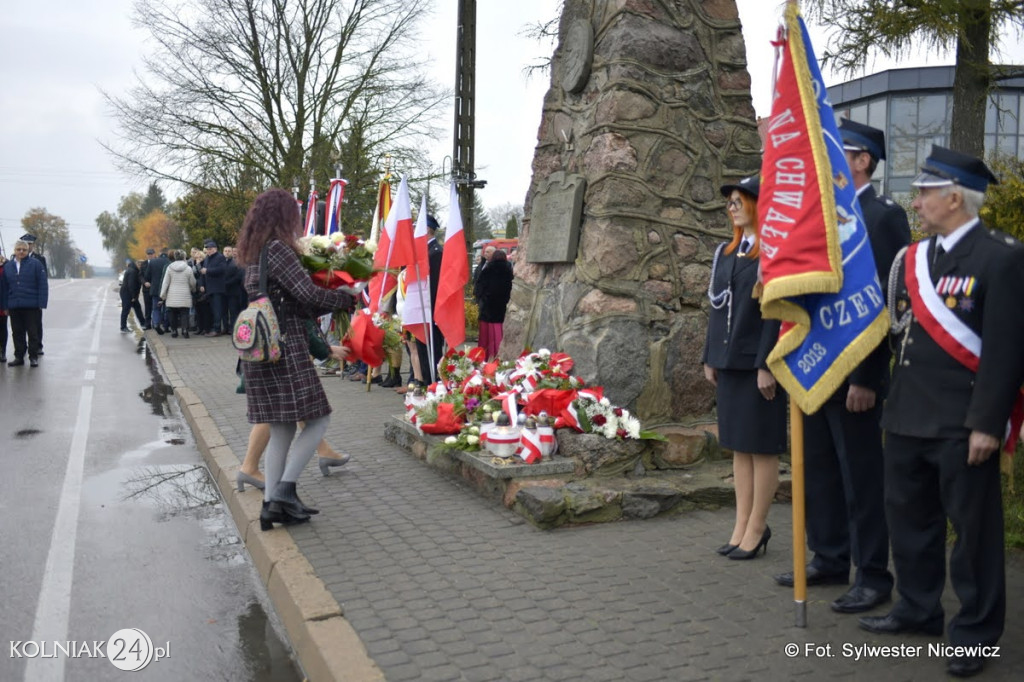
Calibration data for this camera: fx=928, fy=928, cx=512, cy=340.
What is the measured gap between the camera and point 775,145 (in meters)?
3.98

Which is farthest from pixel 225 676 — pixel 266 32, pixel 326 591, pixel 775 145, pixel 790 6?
pixel 266 32

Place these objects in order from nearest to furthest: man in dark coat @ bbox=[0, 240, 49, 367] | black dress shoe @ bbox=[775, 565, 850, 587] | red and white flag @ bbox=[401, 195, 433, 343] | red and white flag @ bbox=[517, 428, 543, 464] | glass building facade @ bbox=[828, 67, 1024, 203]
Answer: black dress shoe @ bbox=[775, 565, 850, 587]
red and white flag @ bbox=[517, 428, 543, 464]
red and white flag @ bbox=[401, 195, 433, 343]
man in dark coat @ bbox=[0, 240, 49, 367]
glass building facade @ bbox=[828, 67, 1024, 203]

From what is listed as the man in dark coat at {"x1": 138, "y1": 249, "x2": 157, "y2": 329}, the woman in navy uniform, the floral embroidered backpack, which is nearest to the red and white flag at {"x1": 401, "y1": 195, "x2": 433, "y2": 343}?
the floral embroidered backpack

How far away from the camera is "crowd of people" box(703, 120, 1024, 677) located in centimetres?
344

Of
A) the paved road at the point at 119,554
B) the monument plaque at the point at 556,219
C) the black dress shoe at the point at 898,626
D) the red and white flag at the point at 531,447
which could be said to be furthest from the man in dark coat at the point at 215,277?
the black dress shoe at the point at 898,626

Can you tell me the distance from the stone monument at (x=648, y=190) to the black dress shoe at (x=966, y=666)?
3375mm

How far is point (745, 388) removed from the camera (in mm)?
4977

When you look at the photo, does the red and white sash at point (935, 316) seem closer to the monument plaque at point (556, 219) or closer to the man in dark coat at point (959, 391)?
the man in dark coat at point (959, 391)

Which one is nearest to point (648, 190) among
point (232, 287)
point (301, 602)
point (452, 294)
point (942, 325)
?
point (452, 294)

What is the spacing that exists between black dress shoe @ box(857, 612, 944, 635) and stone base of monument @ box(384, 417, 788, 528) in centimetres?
203

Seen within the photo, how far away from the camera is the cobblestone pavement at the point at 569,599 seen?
3.66 meters

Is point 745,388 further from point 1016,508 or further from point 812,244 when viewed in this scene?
point 1016,508

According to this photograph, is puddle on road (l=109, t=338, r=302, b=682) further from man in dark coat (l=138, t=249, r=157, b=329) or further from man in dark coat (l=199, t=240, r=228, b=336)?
man in dark coat (l=138, t=249, r=157, b=329)

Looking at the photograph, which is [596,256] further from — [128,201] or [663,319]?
[128,201]
